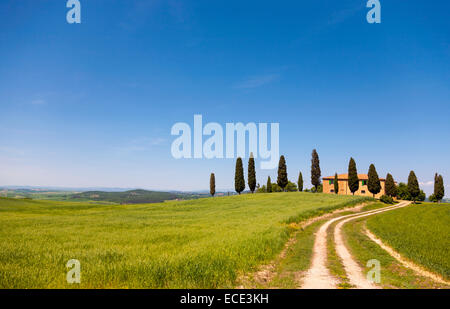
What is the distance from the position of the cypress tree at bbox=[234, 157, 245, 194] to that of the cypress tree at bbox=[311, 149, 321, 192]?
2817cm

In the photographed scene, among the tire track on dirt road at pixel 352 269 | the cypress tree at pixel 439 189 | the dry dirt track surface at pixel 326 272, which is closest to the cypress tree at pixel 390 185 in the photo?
the cypress tree at pixel 439 189

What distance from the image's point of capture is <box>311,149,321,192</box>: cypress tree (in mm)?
90562

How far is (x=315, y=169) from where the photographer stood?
301 feet

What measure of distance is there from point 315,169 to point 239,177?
1213 inches

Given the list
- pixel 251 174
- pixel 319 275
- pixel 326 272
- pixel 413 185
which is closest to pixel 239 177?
pixel 251 174

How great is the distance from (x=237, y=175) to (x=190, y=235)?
74.4 m

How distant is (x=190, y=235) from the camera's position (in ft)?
62.0

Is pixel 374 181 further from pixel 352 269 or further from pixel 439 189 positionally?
pixel 352 269

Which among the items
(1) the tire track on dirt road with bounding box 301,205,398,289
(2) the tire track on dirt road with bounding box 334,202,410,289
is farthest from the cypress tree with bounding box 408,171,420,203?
(1) the tire track on dirt road with bounding box 301,205,398,289

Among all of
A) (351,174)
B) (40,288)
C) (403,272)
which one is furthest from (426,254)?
(351,174)

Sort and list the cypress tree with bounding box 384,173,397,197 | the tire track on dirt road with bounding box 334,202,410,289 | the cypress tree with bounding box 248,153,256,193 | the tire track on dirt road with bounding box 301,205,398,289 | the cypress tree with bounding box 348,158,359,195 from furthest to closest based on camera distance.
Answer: the cypress tree with bounding box 248,153,256,193
the cypress tree with bounding box 384,173,397,197
the cypress tree with bounding box 348,158,359,195
the tire track on dirt road with bounding box 334,202,410,289
the tire track on dirt road with bounding box 301,205,398,289

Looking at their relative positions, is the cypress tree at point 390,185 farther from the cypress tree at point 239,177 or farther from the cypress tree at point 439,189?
the cypress tree at point 239,177

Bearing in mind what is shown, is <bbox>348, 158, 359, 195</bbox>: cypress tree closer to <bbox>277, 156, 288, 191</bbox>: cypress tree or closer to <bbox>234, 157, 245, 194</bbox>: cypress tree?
<bbox>277, 156, 288, 191</bbox>: cypress tree
